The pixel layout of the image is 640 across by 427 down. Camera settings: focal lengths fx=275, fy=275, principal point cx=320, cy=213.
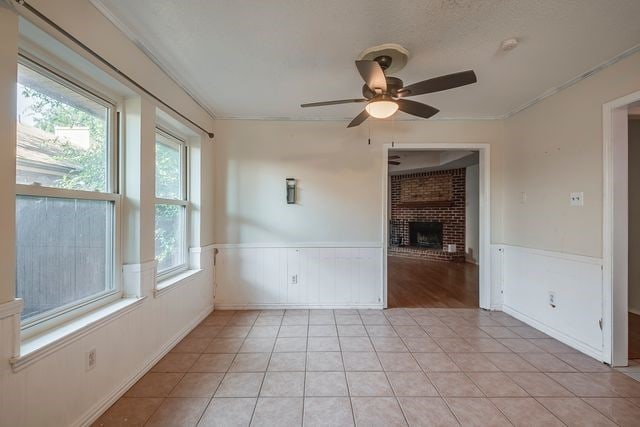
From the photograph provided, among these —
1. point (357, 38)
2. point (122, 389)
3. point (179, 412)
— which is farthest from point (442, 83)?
point (122, 389)

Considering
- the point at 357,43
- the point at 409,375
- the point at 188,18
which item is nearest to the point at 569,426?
the point at 409,375

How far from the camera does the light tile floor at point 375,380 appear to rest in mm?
1655

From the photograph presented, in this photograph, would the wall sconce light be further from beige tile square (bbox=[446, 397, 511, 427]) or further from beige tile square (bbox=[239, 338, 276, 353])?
beige tile square (bbox=[446, 397, 511, 427])

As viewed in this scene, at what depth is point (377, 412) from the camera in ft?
5.53

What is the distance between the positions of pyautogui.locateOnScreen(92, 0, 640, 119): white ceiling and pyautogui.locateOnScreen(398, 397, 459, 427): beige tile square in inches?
95.9

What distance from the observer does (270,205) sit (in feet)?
11.6

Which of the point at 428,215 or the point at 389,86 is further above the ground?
the point at 389,86

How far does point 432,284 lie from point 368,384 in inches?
125

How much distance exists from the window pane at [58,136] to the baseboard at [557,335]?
408cm

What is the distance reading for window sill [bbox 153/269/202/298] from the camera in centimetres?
230

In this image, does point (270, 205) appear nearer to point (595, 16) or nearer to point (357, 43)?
point (357, 43)

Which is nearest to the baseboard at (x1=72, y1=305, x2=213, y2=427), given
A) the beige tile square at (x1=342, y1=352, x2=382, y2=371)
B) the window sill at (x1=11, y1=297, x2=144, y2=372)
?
the window sill at (x1=11, y1=297, x2=144, y2=372)

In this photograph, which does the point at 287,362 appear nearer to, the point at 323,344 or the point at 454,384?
the point at 323,344

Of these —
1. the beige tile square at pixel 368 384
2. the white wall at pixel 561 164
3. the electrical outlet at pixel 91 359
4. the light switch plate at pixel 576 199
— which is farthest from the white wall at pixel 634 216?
the electrical outlet at pixel 91 359
